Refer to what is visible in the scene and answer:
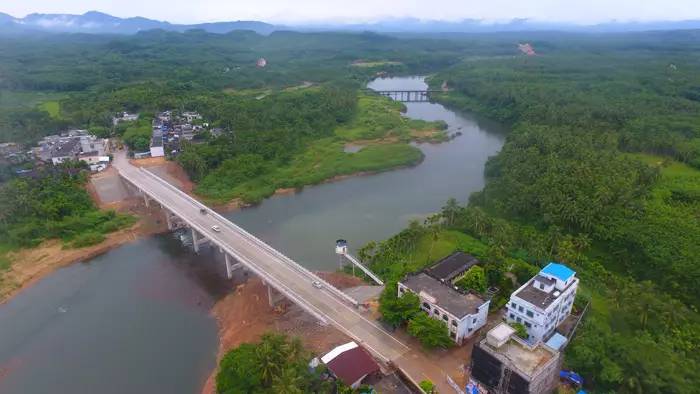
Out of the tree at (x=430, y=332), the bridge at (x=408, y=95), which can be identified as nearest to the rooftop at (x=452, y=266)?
the tree at (x=430, y=332)

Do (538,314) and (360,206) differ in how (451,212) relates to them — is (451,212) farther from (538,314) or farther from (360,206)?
(538,314)

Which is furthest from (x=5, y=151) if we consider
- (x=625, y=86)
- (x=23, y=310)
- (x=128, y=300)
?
(x=625, y=86)

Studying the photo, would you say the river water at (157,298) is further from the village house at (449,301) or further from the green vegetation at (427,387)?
the green vegetation at (427,387)

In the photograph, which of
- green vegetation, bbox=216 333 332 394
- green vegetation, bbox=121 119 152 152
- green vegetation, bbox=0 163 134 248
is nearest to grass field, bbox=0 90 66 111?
green vegetation, bbox=121 119 152 152

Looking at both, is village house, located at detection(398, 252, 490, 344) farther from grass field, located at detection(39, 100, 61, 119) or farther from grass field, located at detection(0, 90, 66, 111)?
grass field, located at detection(0, 90, 66, 111)

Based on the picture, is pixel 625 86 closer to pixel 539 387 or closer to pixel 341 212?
pixel 341 212

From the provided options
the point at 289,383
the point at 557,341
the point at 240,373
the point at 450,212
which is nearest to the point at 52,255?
the point at 240,373
